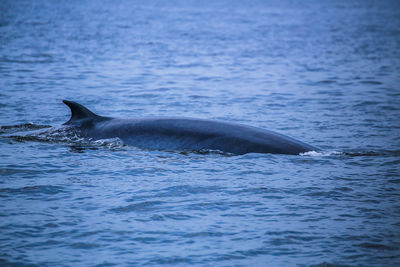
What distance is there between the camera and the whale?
10867 mm

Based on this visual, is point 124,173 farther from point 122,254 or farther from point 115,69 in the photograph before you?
point 115,69

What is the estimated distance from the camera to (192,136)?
11008mm

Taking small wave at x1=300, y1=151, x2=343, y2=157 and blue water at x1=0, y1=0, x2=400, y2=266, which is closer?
blue water at x1=0, y1=0, x2=400, y2=266

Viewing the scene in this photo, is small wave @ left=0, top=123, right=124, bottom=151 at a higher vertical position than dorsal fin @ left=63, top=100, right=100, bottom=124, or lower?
lower

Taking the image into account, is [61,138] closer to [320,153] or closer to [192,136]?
[192,136]

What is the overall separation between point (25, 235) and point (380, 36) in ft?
127

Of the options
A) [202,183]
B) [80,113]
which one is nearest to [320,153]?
Result: [202,183]

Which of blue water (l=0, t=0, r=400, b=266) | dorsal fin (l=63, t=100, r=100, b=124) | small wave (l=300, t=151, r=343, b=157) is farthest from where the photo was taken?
dorsal fin (l=63, t=100, r=100, b=124)

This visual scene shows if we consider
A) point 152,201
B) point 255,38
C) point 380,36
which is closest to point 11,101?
point 152,201

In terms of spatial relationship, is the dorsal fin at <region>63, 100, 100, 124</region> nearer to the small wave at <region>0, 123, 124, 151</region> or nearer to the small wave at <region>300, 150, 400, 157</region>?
the small wave at <region>0, 123, 124, 151</region>

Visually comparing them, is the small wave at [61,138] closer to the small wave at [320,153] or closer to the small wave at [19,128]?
the small wave at [19,128]

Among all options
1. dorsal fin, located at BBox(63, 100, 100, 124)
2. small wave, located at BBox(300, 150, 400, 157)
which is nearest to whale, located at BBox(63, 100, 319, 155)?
dorsal fin, located at BBox(63, 100, 100, 124)

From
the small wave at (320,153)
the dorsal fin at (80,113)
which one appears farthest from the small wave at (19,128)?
the small wave at (320,153)

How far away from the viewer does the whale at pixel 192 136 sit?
1087 centimetres
